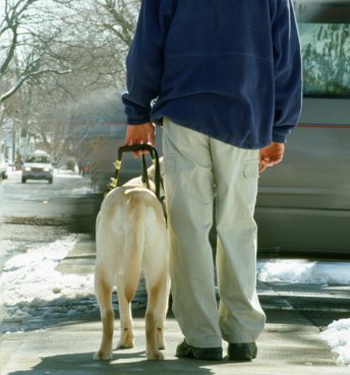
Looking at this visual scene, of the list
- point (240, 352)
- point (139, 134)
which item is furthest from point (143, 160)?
point (240, 352)

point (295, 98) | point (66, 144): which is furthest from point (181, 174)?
point (66, 144)

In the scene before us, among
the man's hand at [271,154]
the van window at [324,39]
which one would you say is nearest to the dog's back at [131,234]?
the man's hand at [271,154]

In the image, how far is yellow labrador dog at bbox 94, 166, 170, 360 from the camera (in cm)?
443

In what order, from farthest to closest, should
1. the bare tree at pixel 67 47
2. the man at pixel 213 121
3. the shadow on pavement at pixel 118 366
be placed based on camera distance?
the bare tree at pixel 67 47 < the man at pixel 213 121 < the shadow on pavement at pixel 118 366

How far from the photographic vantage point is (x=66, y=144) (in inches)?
4825

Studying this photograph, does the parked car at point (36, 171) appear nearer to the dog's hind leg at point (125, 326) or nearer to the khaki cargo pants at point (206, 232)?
the dog's hind leg at point (125, 326)

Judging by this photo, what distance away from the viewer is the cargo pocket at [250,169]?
460 centimetres

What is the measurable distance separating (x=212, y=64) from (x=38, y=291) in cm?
395

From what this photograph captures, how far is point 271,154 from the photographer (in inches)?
190

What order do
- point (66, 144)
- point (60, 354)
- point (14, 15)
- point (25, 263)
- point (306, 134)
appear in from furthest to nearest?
point (66, 144) < point (14, 15) < point (25, 263) < point (306, 134) < point (60, 354)

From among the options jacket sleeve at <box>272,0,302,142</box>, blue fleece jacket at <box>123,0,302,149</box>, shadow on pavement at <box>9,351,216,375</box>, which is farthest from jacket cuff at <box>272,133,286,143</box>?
shadow on pavement at <box>9,351,216,375</box>

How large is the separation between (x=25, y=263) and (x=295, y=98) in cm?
676

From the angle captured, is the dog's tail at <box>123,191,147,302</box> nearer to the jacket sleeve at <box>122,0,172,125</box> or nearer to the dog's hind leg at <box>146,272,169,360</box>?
the dog's hind leg at <box>146,272,169,360</box>

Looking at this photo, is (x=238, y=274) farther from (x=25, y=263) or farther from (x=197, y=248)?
(x=25, y=263)
